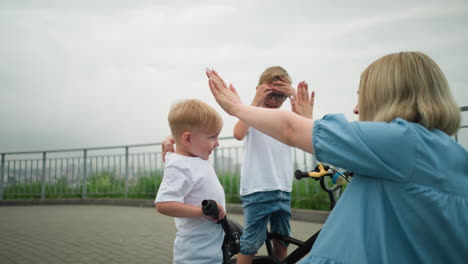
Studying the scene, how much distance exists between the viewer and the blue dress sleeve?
3.52 ft

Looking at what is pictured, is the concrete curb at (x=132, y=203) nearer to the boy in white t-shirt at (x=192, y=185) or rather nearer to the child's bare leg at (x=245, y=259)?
the child's bare leg at (x=245, y=259)

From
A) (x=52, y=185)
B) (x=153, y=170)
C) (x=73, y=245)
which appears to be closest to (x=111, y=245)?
(x=73, y=245)

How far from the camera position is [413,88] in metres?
1.20

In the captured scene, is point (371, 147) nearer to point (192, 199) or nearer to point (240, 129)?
point (192, 199)

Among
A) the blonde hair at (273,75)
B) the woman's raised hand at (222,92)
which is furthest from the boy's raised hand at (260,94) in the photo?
the woman's raised hand at (222,92)

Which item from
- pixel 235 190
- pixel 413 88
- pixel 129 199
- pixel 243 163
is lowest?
pixel 129 199

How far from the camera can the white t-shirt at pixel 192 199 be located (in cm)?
183

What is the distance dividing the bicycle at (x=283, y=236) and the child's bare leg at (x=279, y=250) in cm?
6

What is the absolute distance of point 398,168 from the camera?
1.07m

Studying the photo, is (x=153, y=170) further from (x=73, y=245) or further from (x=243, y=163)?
(x=243, y=163)

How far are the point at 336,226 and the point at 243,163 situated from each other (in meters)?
1.69

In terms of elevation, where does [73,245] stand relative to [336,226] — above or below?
below

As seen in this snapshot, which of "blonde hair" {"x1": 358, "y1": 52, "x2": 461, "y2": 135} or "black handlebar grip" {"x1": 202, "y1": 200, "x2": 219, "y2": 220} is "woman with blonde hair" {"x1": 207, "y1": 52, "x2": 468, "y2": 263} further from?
"black handlebar grip" {"x1": 202, "y1": 200, "x2": 219, "y2": 220}

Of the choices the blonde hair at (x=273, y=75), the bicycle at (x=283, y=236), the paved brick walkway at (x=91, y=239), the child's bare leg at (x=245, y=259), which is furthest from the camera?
the paved brick walkway at (x=91, y=239)
